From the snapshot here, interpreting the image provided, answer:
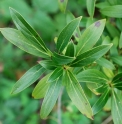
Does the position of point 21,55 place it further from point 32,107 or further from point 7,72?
point 32,107

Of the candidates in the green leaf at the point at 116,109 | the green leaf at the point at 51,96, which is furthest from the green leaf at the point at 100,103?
the green leaf at the point at 51,96

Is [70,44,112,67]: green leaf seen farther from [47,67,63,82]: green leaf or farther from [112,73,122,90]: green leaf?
[112,73,122,90]: green leaf

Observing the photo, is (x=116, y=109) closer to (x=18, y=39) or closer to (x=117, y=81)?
(x=117, y=81)

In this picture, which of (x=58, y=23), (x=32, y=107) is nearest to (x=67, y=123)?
(x=32, y=107)

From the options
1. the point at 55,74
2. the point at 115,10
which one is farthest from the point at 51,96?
the point at 115,10

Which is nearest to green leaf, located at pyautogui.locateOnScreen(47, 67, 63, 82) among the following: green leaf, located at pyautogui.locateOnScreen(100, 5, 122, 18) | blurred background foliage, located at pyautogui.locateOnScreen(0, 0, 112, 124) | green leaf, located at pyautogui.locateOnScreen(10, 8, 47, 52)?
green leaf, located at pyautogui.locateOnScreen(10, 8, 47, 52)

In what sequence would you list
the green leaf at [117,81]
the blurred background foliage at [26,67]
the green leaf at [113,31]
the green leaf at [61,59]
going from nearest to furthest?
1. the green leaf at [61,59]
2. the green leaf at [117,81]
3. the green leaf at [113,31]
4. the blurred background foliage at [26,67]

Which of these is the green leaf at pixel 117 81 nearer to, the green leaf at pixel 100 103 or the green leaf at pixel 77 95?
the green leaf at pixel 100 103
